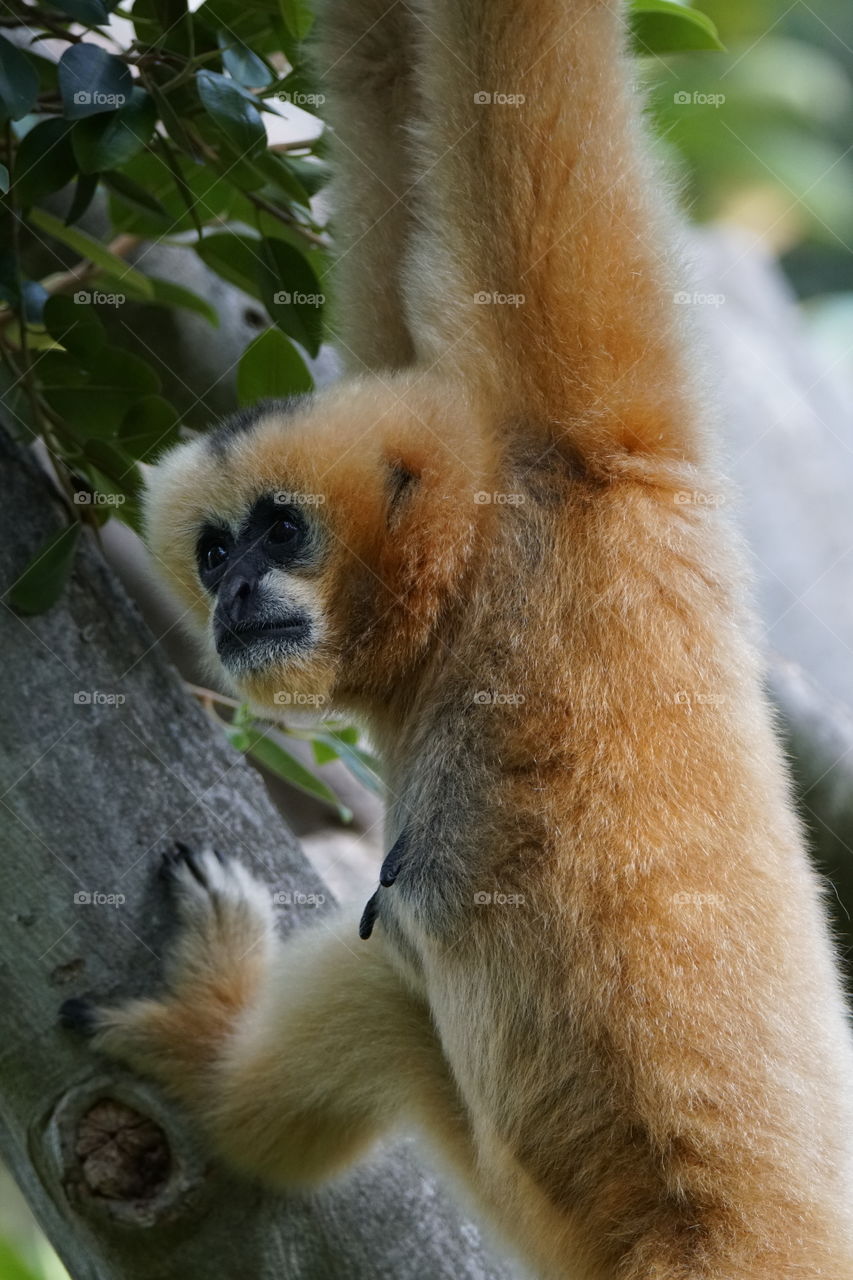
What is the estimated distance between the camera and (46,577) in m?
3.37

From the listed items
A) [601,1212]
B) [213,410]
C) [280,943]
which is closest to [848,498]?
[213,410]

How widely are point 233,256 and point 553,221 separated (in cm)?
125

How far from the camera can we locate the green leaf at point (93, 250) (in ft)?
11.7

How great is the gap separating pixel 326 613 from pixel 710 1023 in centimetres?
129

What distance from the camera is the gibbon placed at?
8.87ft

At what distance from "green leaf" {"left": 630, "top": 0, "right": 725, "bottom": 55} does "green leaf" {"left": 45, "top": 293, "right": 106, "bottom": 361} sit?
1626 mm

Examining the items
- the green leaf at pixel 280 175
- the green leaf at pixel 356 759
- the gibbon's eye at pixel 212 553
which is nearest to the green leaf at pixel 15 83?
the green leaf at pixel 280 175

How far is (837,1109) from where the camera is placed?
2.87m

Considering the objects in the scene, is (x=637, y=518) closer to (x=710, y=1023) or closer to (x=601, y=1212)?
(x=710, y=1023)

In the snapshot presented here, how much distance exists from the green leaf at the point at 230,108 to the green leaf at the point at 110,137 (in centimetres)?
18

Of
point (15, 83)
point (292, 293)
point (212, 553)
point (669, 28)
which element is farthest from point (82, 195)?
point (669, 28)

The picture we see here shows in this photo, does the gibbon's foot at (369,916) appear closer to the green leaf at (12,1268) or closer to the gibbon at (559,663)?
the gibbon at (559,663)

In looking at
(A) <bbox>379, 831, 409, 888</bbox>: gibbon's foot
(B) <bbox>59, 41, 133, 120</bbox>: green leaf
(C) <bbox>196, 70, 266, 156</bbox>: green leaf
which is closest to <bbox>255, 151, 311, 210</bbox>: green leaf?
(C) <bbox>196, 70, 266, 156</bbox>: green leaf

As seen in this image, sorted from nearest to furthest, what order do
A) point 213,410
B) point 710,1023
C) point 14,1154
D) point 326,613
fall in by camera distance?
point 710,1023
point 326,613
point 14,1154
point 213,410
